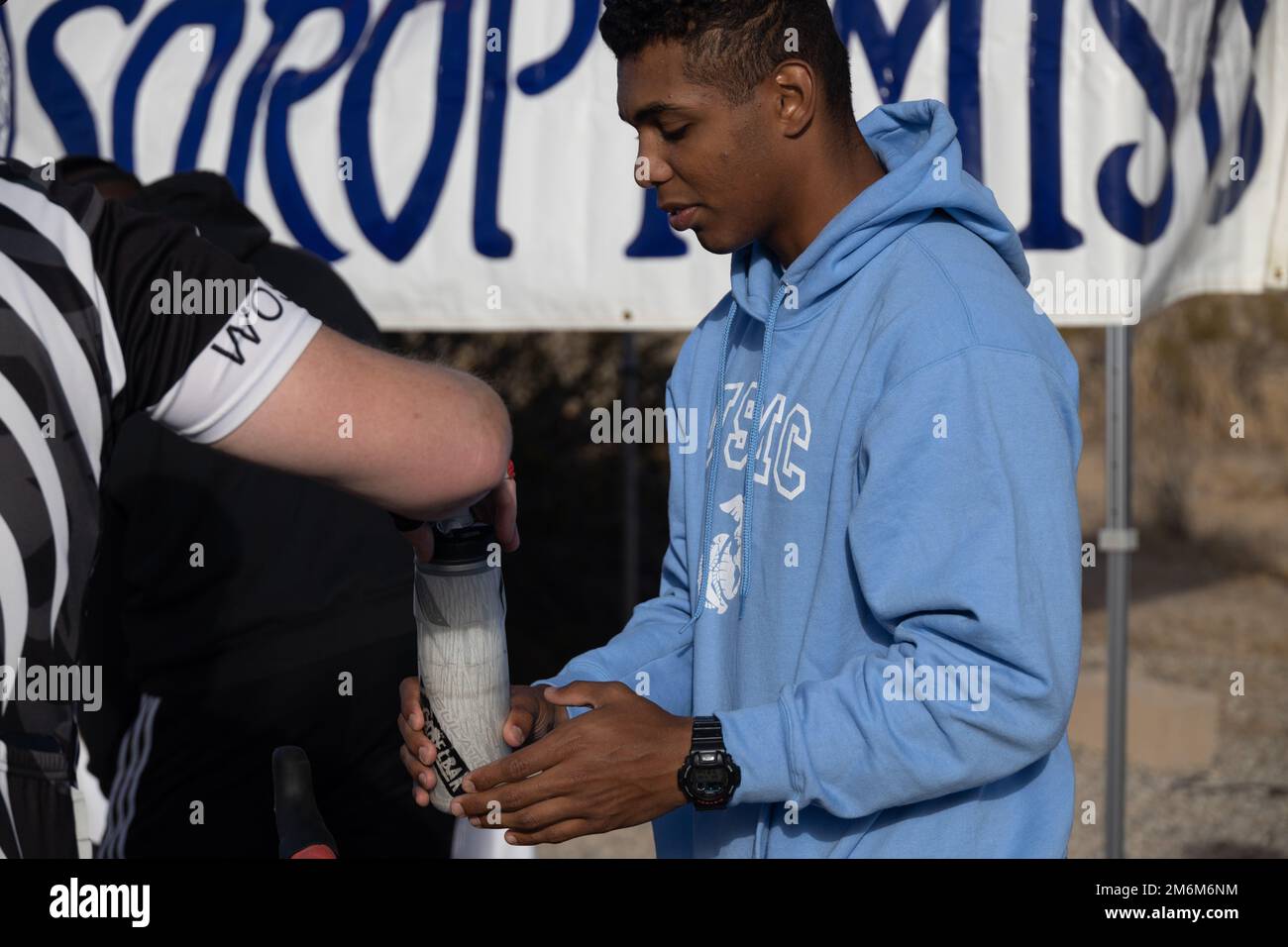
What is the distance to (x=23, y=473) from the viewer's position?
1408 millimetres

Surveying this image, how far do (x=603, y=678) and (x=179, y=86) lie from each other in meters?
3.01

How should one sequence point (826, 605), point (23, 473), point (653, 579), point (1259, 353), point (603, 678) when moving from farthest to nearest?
point (1259, 353), point (653, 579), point (603, 678), point (826, 605), point (23, 473)

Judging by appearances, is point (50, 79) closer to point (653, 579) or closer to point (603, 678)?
point (603, 678)

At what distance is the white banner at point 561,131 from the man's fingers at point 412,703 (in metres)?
2.24

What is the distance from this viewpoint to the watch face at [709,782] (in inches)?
60.1

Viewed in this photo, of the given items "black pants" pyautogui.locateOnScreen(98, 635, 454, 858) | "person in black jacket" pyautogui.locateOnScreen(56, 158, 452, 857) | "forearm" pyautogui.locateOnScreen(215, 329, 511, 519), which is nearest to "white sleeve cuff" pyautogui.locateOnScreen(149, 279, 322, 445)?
"forearm" pyautogui.locateOnScreen(215, 329, 511, 519)

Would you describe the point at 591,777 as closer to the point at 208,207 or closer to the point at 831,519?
the point at 831,519

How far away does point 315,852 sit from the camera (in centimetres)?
181

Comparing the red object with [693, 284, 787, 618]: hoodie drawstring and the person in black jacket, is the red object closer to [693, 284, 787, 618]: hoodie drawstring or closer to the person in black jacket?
[693, 284, 787, 618]: hoodie drawstring

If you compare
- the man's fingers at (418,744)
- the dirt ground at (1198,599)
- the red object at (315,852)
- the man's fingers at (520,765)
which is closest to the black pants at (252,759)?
the red object at (315,852)

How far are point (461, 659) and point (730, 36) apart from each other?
2.56 feet

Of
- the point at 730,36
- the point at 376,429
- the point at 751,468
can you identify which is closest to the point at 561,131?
the point at 730,36

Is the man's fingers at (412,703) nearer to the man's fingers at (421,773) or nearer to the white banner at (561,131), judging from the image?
the man's fingers at (421,773)
